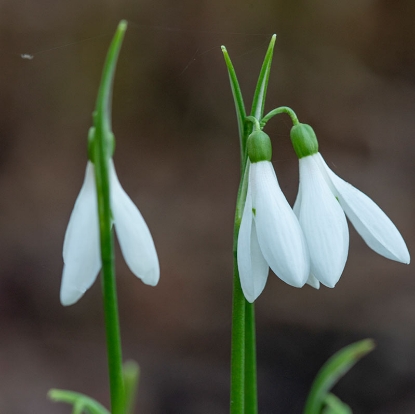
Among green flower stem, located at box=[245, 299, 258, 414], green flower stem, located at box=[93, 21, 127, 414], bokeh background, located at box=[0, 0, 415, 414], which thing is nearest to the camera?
green flower stem, located at box=[93, 21, 127, 414]

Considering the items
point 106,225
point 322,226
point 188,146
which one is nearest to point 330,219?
point 322,226

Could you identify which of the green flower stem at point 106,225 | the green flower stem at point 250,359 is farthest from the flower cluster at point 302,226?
the green flower stem at point 106,225

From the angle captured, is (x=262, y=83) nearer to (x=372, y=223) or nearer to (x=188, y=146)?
(x=372, y=223)

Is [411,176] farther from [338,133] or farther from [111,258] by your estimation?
[111,258]

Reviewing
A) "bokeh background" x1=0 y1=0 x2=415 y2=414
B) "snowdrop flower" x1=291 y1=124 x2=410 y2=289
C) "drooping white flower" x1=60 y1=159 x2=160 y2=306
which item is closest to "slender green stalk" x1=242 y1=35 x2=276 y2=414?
"snowdrop flower" x1=291 y1=124 x2=410 y2=289

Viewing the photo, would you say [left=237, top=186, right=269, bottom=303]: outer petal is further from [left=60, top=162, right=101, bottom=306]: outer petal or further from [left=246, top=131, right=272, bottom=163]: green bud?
[left=60, top=162, right=101, bottom=306]: outer petal

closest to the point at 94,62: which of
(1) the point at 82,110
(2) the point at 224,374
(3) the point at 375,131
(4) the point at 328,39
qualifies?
(1) the point at 82,110
